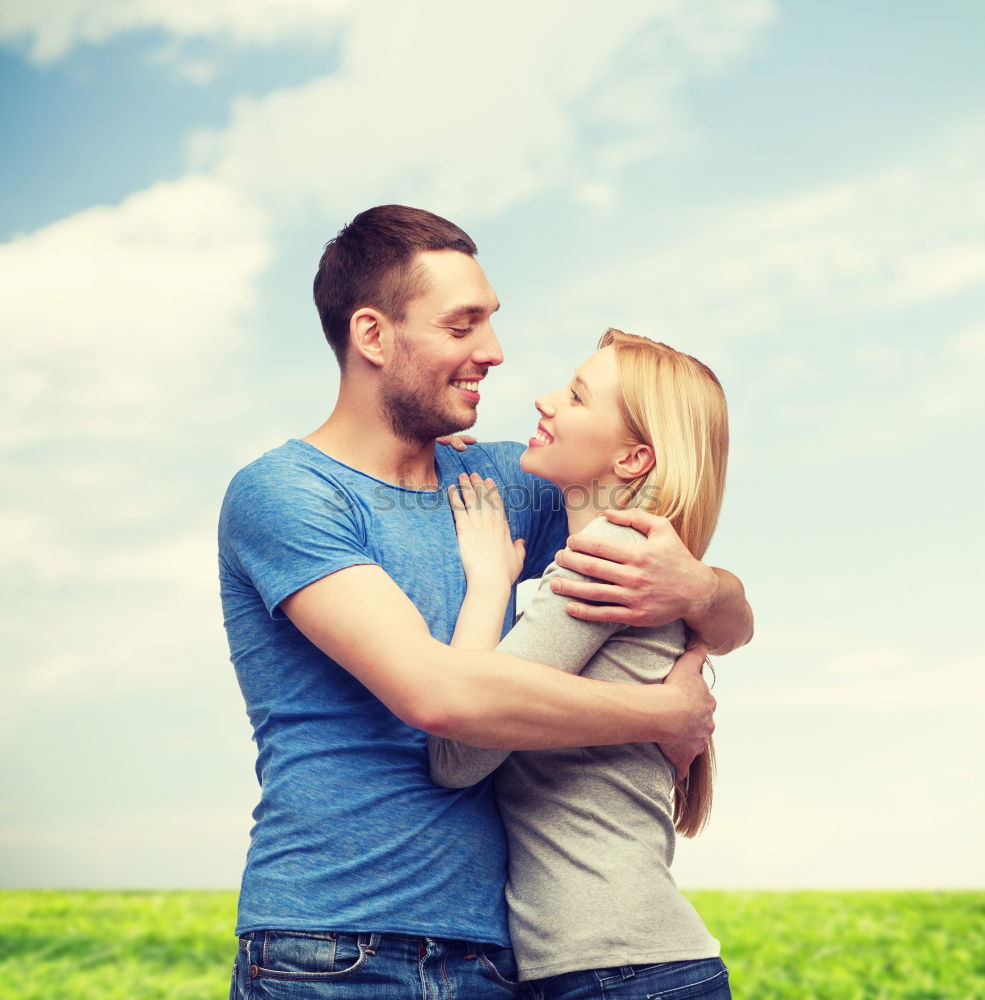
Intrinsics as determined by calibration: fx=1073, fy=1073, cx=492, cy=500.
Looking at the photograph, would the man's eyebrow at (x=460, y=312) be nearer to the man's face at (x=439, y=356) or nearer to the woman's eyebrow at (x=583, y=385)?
the man's face at (x=439, y=356)

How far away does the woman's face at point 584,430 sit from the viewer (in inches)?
97.0

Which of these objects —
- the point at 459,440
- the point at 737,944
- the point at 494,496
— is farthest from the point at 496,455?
the point at 737,944

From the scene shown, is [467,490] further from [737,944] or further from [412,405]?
[737,944]

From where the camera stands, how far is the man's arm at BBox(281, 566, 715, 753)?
198cm

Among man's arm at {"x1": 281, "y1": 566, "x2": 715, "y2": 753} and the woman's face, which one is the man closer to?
man's arm at {"x1": 281, "y1": 566, "x2": 715, "y2": 753}

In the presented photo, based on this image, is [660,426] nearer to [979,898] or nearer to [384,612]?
[384,612]

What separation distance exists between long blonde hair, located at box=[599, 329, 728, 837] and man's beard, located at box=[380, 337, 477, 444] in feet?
1.52

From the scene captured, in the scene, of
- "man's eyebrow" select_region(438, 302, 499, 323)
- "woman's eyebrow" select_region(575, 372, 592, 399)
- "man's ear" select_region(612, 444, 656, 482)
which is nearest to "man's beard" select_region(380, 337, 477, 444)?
"man's eyebrow" select_region(438, 302, 499, 323)

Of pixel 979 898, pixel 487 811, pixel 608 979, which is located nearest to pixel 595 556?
pixel 487 811

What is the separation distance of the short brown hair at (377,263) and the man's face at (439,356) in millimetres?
44

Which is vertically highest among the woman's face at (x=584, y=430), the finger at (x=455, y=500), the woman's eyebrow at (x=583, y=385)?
the woman's eyebrow at (x=583, y=385)

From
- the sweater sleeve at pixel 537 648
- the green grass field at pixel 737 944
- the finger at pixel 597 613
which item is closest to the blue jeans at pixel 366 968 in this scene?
the sweater sleeve at pixel 537 648

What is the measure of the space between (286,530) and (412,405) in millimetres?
556

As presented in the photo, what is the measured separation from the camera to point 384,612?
6.77ft
